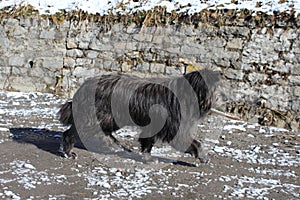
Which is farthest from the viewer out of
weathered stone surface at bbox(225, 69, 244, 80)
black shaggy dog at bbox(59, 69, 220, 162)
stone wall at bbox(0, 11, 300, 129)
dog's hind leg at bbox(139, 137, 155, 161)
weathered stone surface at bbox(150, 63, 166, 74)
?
weathered stone surface at bbox(150, 63, 166, 74)

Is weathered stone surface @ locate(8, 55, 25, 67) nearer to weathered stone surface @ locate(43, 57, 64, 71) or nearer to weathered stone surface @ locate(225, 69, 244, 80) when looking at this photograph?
weathered stone surface @ locate(43, 57, 64, 71)

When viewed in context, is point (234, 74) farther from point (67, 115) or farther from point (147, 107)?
point (67, 115)

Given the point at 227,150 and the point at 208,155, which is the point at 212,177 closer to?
the point at 208,155

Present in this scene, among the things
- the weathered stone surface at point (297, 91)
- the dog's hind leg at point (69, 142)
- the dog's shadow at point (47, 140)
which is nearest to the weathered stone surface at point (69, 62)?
the dog's shadow at point (47, 140)

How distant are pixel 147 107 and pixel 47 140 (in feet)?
5.97

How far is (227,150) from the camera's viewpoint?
6121mm

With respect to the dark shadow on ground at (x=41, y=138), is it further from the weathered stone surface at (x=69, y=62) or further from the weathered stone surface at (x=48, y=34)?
the weathered stone surface at (x=48, y=34)

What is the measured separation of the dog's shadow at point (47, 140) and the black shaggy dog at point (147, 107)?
260 millimetres

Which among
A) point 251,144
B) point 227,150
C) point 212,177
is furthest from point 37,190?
point 251,144

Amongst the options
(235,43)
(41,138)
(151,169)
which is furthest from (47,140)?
(235,43)

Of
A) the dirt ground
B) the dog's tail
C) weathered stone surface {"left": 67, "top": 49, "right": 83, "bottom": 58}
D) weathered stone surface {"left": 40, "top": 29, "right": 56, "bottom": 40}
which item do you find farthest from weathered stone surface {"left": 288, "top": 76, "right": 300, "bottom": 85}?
weathered stone surface {"left": 40, "top": 29, "right": 56, "bottom": 40}

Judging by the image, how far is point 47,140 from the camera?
245 inches

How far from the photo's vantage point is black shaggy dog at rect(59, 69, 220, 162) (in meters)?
5.02

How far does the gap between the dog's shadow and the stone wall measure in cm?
236
